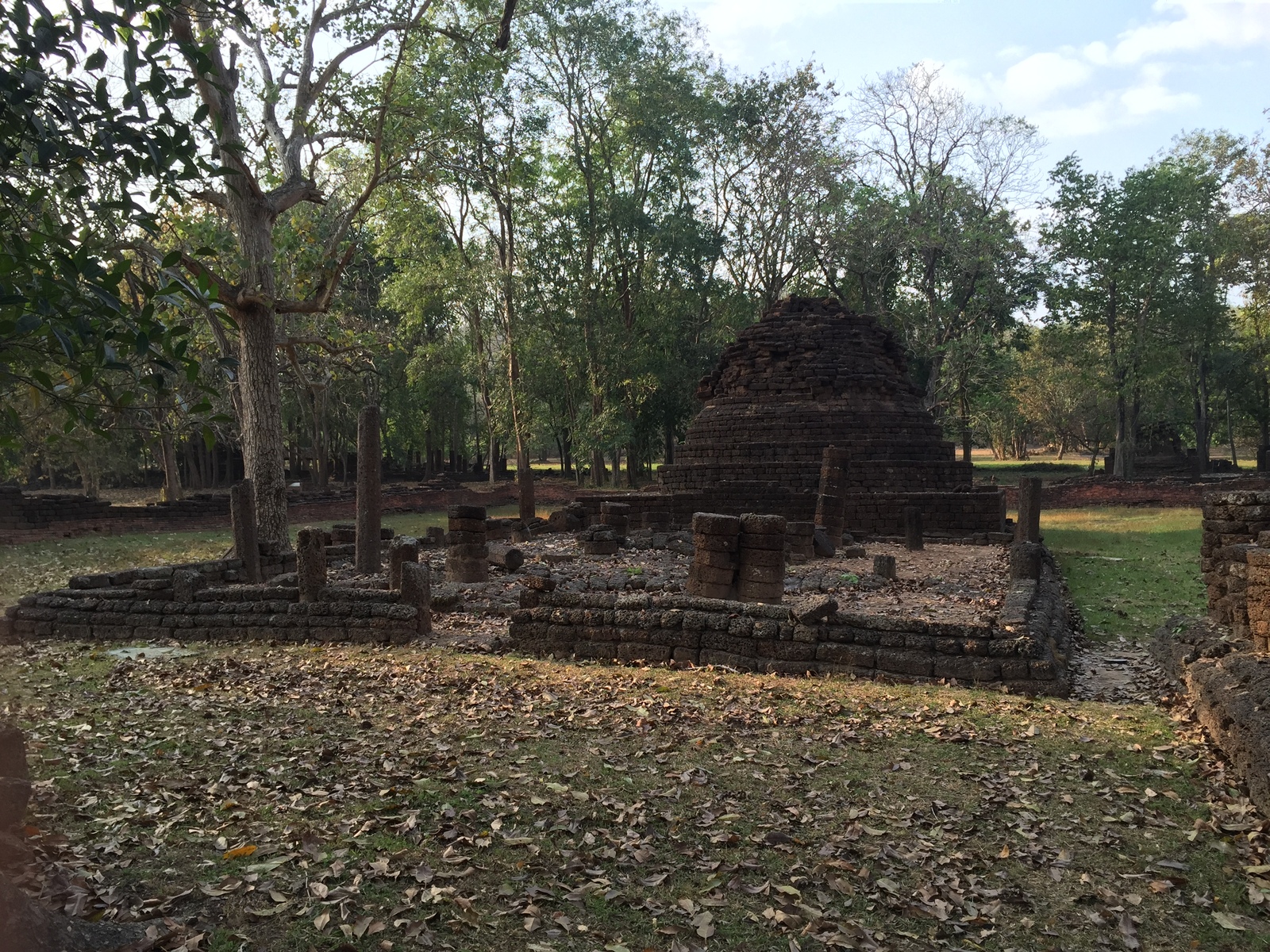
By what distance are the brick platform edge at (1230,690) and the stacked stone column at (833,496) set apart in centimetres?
1079

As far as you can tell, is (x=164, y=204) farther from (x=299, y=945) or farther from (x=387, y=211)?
(x=387, y=211)

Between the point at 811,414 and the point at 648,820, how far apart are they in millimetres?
22131

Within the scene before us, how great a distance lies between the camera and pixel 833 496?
19875 millimetres

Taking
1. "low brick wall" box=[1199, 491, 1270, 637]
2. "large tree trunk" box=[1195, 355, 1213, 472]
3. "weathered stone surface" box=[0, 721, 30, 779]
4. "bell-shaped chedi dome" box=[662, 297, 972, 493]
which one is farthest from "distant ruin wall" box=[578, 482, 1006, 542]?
"large tree trunk" box=[1195, 355, 1213, 472]

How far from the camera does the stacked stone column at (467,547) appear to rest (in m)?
14.5

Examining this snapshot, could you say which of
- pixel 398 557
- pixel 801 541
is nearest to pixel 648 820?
pixel 398 557

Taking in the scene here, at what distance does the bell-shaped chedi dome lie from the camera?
81.0 feet

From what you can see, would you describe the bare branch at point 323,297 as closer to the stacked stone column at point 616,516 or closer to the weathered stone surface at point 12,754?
the stacked stone column at point 616,516

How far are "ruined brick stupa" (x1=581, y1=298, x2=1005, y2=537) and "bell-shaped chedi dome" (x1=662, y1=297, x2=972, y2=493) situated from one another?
0.03 m

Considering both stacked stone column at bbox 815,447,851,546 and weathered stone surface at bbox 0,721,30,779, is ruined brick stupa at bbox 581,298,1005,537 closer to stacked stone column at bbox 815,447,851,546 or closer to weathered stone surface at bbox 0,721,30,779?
stacked stone column at bbox 815,447,851,546

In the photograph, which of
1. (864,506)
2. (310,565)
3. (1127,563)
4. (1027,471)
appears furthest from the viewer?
(1027,471)

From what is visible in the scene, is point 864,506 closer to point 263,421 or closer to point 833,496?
point 833,496

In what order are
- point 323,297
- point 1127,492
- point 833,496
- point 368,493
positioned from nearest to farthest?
point 368,493
point 323,297
point 833,496
point 1127,492

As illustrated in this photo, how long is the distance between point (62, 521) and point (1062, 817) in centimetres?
2644
